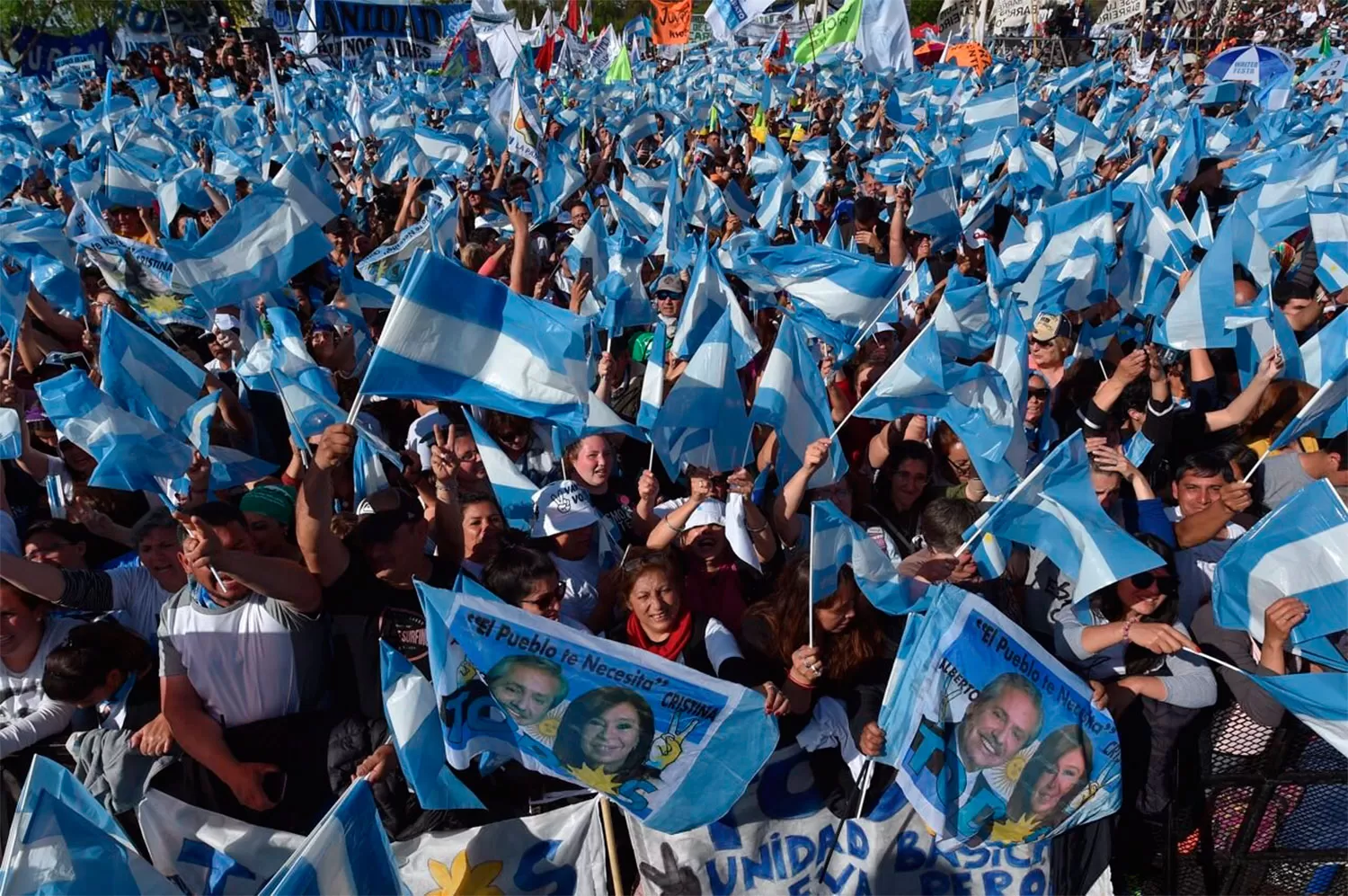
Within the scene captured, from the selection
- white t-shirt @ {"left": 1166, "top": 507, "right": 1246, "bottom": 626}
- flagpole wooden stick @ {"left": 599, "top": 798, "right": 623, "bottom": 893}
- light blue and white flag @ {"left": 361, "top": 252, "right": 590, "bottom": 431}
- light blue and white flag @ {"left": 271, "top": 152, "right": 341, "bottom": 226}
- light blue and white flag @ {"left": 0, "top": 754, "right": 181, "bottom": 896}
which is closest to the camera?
light blue and white flag @ {"left": 0, "top": 754, "right": 181, "bottom": 896}

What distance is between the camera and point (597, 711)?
2.48 meters

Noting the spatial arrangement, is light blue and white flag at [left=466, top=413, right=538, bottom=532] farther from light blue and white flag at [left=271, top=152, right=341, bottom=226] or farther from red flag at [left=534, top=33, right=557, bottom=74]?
red flag at [left=534, top=33, right=557, bottom=74]

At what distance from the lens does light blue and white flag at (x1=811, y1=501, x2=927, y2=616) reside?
8.89ft

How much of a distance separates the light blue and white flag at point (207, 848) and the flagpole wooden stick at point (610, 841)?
0.91m

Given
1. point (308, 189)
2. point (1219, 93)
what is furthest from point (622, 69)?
point (308, 189)

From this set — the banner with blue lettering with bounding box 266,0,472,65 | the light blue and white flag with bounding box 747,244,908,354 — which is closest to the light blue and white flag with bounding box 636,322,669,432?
the light blue and white flag with bounding box 747,244,908,354

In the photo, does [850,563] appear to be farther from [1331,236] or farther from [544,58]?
[544,58]

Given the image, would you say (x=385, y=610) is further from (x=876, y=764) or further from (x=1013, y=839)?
(x=1013, y=839)

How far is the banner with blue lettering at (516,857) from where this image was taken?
2740 millimetres

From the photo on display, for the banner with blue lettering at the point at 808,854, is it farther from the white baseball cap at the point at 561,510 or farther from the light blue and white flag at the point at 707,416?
the light blue and white flag at the point at 707,416

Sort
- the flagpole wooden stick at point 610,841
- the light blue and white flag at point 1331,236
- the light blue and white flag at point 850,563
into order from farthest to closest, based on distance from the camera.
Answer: the light blue and white flag at point 1331,236 → the flagpole wooden stick at point 610,841 → the light blue and white flag at point 850,563

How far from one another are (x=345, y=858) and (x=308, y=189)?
6.06 metres

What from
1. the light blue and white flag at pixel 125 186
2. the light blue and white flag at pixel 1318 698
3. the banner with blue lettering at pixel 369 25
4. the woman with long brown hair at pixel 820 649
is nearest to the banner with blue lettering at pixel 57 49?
the banner with blue lettering at pixel 369 25

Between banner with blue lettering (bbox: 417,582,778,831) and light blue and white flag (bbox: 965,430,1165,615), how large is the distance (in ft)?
3.63
